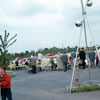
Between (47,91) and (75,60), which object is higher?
(75,60)

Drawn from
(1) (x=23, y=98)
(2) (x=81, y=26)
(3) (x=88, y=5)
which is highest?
(3) (x=88, y=5)

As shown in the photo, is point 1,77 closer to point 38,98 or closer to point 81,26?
point 38,98

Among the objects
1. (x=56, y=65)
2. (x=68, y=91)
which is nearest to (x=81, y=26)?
(x=68, y=91)

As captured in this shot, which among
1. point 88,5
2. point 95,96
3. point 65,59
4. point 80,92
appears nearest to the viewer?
point 95,96

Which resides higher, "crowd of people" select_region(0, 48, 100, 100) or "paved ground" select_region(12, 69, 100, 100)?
"crowd of people" select_region(0, 48, 100, 100)

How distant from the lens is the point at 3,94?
35.6 feet

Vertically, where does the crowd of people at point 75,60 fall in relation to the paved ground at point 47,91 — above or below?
above

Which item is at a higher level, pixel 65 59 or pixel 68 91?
pixel 65 59

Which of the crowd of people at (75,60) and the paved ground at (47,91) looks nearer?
the paved ground at (47,91)

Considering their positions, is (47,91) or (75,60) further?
(75,60)

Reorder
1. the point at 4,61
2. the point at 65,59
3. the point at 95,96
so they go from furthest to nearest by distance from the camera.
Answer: the point at 65,59 < the point at 4,61 < the point at 95,96

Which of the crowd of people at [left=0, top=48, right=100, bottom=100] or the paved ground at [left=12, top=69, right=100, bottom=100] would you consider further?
the crowd of people at [left=0, top=48, right=100, bottom=100]

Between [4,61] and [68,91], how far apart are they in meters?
4.00

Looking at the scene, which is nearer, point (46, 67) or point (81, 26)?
point (81, 26)
